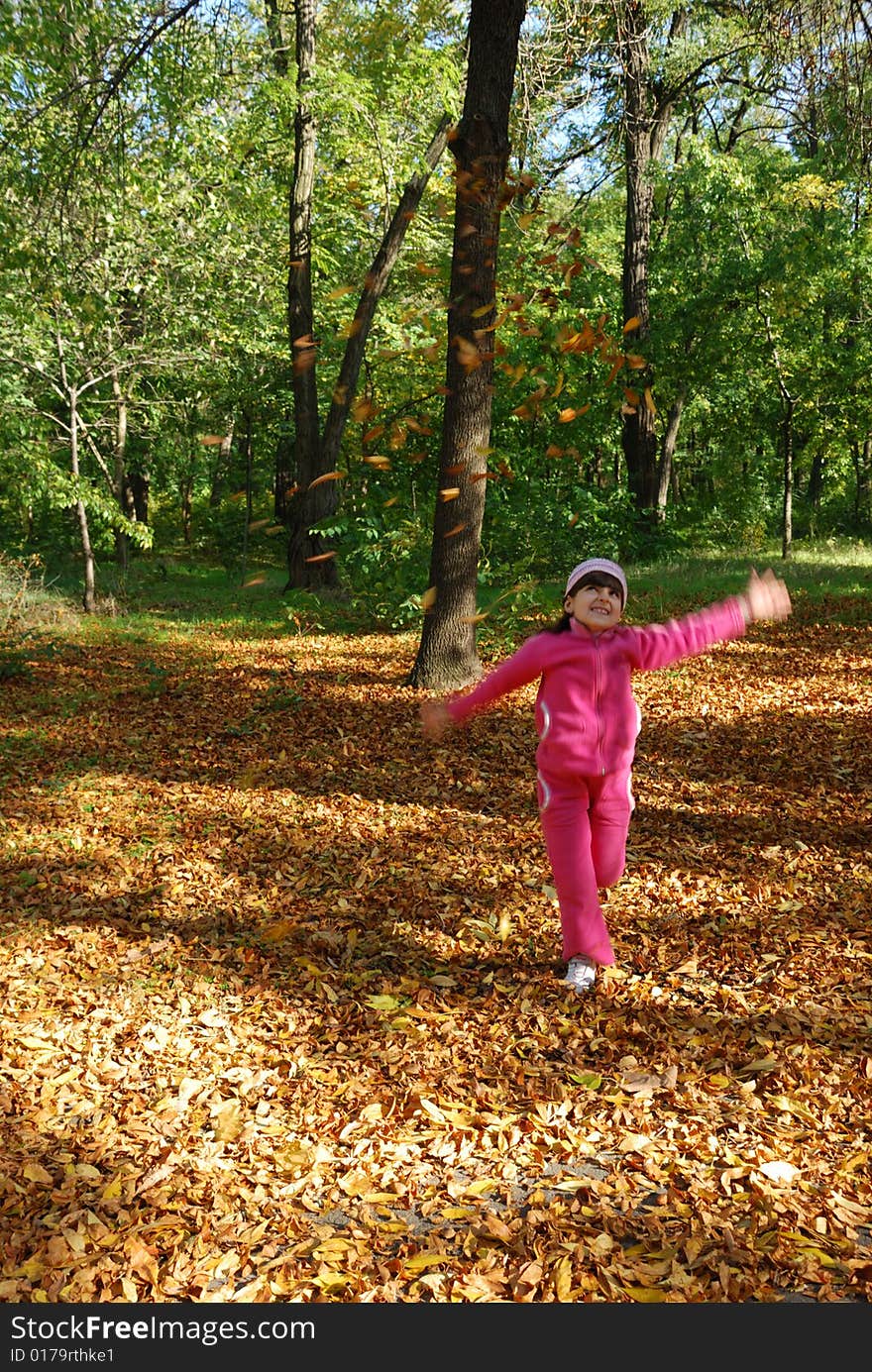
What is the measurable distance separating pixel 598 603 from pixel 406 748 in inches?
166

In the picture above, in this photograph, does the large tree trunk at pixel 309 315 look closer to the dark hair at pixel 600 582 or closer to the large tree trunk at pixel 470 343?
the large tree trunk at pixel 470 343

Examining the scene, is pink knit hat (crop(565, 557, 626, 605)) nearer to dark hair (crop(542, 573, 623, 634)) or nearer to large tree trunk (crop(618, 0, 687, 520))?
dark hair (crop(542, 573, 623, 634))

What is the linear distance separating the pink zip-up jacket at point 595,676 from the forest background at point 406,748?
1.19m

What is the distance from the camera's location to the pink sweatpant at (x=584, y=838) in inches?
162

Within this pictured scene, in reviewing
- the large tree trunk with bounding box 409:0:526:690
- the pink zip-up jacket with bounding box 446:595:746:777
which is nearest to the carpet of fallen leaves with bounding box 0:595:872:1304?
the pink zip-up jacket with bounding box 446:595:746:777

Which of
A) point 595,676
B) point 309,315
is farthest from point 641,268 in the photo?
point 595,676

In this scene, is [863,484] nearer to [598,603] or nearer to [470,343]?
[470,343]

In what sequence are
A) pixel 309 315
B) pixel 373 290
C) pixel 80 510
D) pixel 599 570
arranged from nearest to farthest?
1. pixel 599 570
2. pixel 80 510
3. pixel 373 290
4. pixel 309 315

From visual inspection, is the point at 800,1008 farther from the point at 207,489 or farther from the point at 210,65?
the point at 207,489

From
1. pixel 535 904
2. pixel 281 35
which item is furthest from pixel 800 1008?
pixel 281 35

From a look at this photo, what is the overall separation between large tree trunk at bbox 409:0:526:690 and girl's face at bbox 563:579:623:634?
4.22 m

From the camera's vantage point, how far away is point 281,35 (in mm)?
15273

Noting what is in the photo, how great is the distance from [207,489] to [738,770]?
111 ft

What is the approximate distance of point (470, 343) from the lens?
27.6 ft
